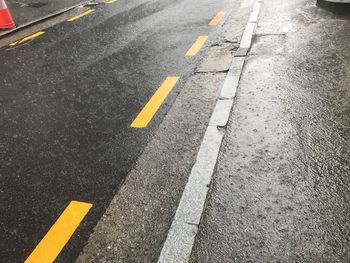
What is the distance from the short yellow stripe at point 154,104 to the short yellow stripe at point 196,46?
3.57 ft

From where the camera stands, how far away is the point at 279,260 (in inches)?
94.3

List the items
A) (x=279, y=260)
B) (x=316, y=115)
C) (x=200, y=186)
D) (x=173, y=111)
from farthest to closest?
1. (x=173, y=111)
2. (x=316, y=115)
3. (x=200, y=186)
4. (x=279, y=260)

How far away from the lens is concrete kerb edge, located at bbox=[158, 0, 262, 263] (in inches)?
101

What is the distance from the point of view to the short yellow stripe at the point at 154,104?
4.26m

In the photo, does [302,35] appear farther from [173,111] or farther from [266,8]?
[173,111]

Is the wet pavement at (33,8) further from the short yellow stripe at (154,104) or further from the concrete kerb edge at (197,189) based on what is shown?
the concrete kerb edge at (197,189)

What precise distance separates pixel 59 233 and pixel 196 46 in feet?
15.2

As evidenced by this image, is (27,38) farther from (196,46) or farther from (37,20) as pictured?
(196,46)

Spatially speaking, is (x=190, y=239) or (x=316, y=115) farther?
(x=316, y=115)

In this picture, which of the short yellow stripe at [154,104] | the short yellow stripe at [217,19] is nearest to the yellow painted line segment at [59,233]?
the short yellow stripe at [154,104]

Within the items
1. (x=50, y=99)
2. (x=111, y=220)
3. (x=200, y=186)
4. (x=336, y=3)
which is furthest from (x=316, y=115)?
(x=336, y=3)

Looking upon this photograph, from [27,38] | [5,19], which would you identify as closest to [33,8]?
[5,19]

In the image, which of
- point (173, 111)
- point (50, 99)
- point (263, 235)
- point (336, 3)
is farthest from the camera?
point (336, 3)

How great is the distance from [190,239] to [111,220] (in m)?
0.74
